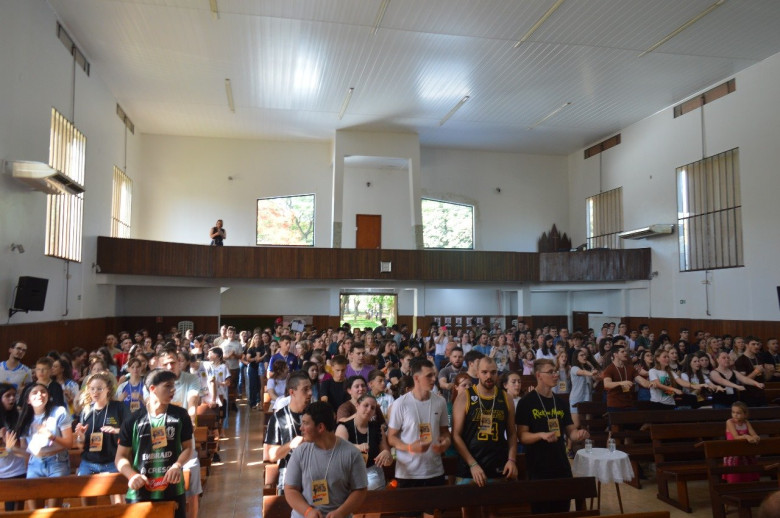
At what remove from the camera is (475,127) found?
64.5 feet

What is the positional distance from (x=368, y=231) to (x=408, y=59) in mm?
8471

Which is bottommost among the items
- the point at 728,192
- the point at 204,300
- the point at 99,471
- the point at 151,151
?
the point at 99,471

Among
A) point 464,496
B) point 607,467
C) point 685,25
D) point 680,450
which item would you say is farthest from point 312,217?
point 464,496

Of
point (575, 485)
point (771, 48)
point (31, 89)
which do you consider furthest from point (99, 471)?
point (771, 48)

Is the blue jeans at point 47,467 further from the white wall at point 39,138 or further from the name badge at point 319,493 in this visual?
the white wall at point 39,138

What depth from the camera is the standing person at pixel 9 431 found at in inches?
173

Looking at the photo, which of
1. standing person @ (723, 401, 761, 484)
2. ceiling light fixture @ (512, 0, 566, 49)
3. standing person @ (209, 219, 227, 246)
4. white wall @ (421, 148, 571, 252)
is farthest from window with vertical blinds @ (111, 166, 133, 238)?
standing person @ (723, 401, 761, 484)

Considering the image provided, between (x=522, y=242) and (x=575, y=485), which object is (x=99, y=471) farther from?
(x=522, y=242)

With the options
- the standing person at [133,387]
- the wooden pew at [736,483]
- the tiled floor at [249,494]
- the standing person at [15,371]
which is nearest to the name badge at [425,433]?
the tiled floor at [249,494]

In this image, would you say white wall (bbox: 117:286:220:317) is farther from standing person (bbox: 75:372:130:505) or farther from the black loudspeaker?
standing person (bbox: 75:372:130:505)

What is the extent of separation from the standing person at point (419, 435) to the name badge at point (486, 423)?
0.25 m

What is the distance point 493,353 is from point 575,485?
6423 mm

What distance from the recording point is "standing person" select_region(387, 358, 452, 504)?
401 cm

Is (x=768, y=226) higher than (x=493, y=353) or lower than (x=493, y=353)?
higher
